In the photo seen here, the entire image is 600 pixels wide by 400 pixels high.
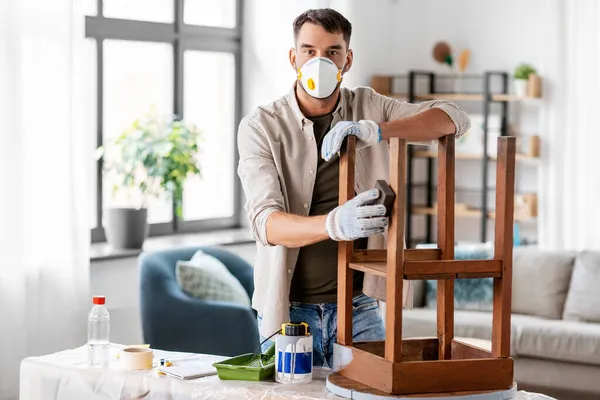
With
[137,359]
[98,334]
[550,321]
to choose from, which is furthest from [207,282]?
[137,359]

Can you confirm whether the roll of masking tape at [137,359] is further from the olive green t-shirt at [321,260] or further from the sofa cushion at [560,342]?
the sofa cushion at [560,342]

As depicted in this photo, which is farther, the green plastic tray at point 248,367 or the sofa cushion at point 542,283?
the sofa cushion at point 542,283

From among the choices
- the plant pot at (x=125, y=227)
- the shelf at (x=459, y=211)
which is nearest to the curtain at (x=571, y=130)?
the shelf at (x=459, y=211)

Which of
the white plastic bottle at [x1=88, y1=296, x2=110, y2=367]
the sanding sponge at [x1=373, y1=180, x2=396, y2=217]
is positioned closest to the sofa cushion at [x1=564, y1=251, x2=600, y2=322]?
the white plastic bottle at [x1=88, y1=296, x2=110, y2=367]

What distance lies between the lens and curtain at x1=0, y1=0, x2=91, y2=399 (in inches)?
169

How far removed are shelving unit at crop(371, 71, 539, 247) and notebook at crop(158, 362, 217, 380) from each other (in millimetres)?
3976

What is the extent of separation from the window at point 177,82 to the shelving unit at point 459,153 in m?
1.12

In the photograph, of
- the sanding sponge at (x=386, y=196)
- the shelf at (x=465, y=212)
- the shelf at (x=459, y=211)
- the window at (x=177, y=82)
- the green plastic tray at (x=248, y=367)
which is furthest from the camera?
the shelf at (x=459, y=211)

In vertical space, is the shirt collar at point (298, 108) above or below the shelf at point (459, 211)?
above

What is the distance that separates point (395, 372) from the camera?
2092 millimetres

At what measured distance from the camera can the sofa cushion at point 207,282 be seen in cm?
461

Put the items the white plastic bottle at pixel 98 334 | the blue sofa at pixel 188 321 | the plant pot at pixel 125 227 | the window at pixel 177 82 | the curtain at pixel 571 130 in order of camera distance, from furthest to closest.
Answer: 1. the curtain at pixel 571 130
2. the window at pixel 177 82
3. the plant pot at pixel 125 227
4. the blue sofa at pixel 188 321
5. the white plastic bottle at pixel 98 334

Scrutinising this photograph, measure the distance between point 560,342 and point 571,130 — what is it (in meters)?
1.60

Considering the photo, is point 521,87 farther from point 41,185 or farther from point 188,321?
point 41,185
